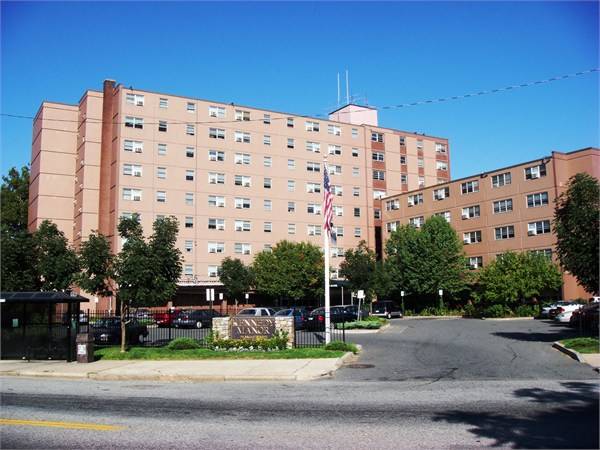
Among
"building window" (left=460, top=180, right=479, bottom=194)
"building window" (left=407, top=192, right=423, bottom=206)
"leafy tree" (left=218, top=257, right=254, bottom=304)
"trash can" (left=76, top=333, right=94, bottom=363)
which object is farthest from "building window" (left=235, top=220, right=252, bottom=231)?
"trash can" (left=76, top=333, right=94, bottom=363)

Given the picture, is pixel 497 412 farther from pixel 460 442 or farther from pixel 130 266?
pixel 130 266

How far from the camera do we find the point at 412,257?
5881 centimetres

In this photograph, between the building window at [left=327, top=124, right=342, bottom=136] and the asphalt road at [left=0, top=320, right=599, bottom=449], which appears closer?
the asphalt road at [left=0, top=320, right=599, bottom=449]

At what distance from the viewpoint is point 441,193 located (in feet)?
220

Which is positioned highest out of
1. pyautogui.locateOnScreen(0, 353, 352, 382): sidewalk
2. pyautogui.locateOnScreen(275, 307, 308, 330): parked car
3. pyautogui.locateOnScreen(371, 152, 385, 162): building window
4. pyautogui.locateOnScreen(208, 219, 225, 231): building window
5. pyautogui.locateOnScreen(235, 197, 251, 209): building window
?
pyautogui.locateOnScreen(371, 152, 385, 162): building window

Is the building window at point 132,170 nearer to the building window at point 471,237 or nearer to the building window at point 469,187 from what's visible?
the building window at point 469,187

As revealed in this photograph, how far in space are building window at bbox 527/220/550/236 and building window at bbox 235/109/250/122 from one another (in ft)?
115

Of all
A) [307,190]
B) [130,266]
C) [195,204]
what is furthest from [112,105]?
[130,266]

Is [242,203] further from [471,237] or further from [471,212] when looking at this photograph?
[471,237]

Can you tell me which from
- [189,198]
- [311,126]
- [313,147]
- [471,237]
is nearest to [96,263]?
[189,198]

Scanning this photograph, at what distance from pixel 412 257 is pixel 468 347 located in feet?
119

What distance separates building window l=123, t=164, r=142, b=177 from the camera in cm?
6112

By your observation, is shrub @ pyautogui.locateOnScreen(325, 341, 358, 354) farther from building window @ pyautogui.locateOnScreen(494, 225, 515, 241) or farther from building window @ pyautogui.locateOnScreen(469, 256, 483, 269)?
building window @ pyautogui.locateOnScreen(469, 256, 483, 269)

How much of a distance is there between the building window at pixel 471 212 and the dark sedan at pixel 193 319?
34.7m
